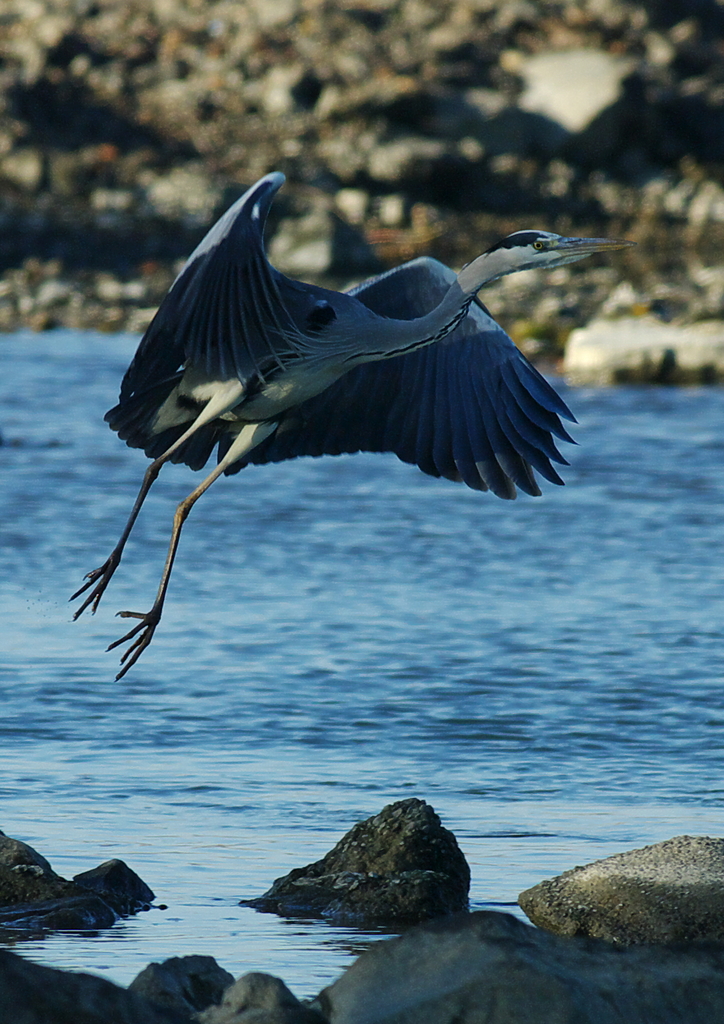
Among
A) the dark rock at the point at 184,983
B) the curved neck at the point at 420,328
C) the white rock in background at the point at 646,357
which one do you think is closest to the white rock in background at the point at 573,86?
the white rock in background at the point at 646,357

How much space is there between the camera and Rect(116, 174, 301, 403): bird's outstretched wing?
6.70m

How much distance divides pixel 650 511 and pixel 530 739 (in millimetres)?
5384

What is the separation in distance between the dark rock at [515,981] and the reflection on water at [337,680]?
3.66ft

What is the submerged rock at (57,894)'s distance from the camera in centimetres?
603

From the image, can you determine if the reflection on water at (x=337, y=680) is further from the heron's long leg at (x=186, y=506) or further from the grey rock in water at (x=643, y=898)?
the heron's long leg at (x=186, y=506)

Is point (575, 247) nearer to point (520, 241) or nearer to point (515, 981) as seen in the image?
point (520, 241)

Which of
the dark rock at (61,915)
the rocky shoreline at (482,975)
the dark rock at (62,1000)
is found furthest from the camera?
the dark rock at (61,915)

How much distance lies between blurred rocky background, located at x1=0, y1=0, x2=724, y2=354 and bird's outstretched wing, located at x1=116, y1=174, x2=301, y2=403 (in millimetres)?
14282

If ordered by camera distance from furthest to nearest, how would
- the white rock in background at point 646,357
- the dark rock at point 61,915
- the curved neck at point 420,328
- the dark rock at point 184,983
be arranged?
the white rock in background at point 646,357
the curved neck at point 420,328
the dark rock at point 61,915
the dark rock at point 184,983

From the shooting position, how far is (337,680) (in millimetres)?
9125

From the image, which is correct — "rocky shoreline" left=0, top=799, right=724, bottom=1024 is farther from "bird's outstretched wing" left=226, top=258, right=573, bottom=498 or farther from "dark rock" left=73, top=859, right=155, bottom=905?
"bird's outstretched wing" left=226, top=258, right=573, bottom=498

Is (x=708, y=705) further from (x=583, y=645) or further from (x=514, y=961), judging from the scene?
(x=514, y=961)

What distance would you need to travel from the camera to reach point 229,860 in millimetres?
6770

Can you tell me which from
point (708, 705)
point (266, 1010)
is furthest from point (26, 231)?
point (266, 1010)
